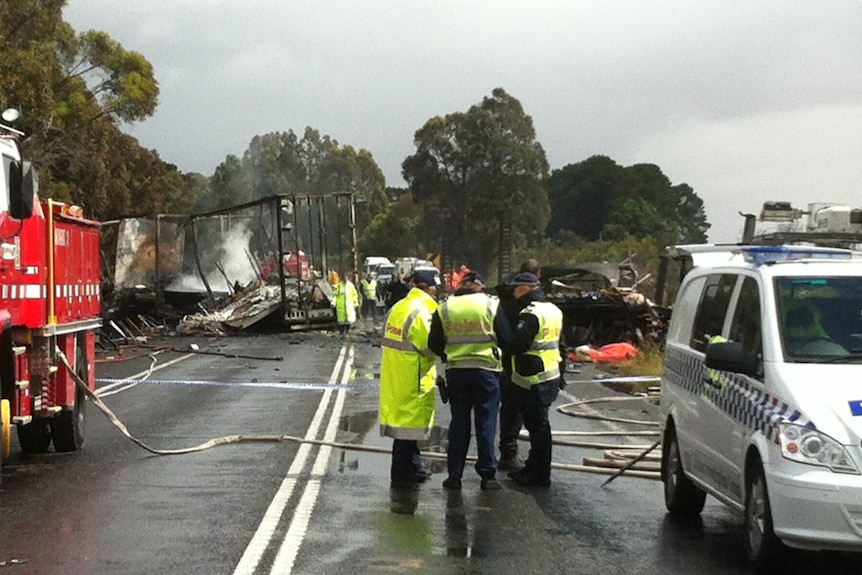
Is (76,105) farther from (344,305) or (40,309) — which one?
(40,309)

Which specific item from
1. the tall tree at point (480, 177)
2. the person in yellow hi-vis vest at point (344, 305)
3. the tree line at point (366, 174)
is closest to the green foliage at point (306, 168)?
the tree line at point (366, 174)

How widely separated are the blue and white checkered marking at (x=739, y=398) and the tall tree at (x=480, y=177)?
66.3 metres

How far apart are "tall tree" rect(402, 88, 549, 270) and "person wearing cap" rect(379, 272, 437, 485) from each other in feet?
213

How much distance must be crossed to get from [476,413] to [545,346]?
0.83 meters

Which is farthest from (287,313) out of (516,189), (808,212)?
(516,189)

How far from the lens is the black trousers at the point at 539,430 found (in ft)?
36.6

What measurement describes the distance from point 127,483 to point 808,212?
24.4 ft

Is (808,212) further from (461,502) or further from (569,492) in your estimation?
(461,502)

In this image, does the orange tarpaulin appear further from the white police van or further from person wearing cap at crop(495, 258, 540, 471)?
the white police van

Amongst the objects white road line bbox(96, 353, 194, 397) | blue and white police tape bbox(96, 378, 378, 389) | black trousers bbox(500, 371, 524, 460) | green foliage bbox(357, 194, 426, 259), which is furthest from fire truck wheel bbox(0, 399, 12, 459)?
green foliage bbox(357, 194, 426, 259)

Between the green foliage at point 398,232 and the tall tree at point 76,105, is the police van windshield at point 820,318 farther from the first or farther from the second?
the green foliage at point 398,232

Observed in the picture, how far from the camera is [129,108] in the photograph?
152 ft

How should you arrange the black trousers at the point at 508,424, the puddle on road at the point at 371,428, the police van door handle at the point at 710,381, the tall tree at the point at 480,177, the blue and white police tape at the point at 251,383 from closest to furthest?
1. the police van door handle at the point at 710,381
2. the black trousers at the point at 508,424
3. the puddle on road at the point at 371,428
4. the blue and white police tape at the point at 251,383
5. the tall tree at the point at 480,177

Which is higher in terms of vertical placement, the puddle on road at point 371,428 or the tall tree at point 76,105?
Result: the tall tree at point 76,105
